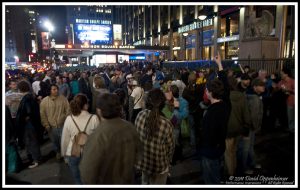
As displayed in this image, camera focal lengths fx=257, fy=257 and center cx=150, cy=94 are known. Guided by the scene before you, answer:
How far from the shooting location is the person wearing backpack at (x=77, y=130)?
13.3 feet

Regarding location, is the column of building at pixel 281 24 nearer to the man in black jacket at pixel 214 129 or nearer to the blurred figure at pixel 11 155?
the man in black jacket at pixel 214 129

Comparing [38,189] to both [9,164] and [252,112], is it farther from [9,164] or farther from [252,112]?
[252,112]

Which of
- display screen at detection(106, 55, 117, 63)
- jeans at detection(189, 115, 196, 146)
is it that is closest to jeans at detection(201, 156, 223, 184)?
jeans at detection(189, 115, 196, 146)

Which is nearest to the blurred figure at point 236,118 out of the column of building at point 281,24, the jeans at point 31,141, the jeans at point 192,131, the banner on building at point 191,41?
the jeans at point 192,131

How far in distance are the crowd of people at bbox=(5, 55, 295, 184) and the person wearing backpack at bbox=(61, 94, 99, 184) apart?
2cm

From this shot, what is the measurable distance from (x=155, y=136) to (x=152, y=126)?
159mm

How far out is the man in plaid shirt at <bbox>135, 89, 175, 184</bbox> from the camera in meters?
3.62

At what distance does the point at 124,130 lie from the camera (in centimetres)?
284

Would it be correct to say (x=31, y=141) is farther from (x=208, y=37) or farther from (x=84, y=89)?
(x=208, y=37)

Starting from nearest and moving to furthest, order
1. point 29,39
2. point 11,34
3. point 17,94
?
1. point 17,94
2. point 11,34
3. point 29,39

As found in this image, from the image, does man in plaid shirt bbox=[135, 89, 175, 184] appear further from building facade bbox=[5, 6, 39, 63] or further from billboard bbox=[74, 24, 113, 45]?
building facade bbox=[5, 6, 39, 63]

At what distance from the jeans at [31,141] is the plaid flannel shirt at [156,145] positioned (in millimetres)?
3701

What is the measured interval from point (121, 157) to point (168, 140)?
1.04 m

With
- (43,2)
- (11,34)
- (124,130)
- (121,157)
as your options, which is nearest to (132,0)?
(43,2)
